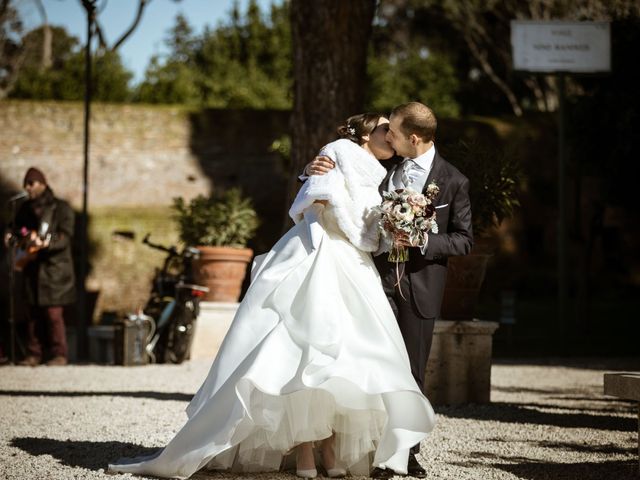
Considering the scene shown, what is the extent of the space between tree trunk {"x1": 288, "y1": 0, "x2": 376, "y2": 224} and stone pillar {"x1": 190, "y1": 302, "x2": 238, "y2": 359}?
2.61 metres

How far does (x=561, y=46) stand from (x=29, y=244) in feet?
24.7

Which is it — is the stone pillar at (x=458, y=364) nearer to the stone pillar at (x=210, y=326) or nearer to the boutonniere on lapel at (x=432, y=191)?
the boutonniere on lapel at (x=432, y=191)

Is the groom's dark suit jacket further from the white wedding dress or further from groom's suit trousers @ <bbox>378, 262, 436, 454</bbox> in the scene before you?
the white wedding dress

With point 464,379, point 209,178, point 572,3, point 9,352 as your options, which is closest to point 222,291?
point 9,352

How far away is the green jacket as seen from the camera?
444 inches

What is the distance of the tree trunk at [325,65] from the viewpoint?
10.2 meters

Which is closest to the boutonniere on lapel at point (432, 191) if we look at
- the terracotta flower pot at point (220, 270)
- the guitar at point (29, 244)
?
the guitar at point (29, 244)

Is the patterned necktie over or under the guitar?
over

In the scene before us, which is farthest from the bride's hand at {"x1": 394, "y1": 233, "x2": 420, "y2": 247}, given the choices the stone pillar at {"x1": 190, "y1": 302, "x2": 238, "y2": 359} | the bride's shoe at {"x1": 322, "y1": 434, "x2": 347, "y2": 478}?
the stone pillar at {"x1": 190, "y1": 302, "x2": 238, "y2": 359}

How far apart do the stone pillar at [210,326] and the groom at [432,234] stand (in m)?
7.57

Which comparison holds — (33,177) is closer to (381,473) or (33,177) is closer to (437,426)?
(437,426)

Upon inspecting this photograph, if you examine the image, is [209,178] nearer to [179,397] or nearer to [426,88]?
[179,397]

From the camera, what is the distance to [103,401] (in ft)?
26.4

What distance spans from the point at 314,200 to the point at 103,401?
3807 mm
